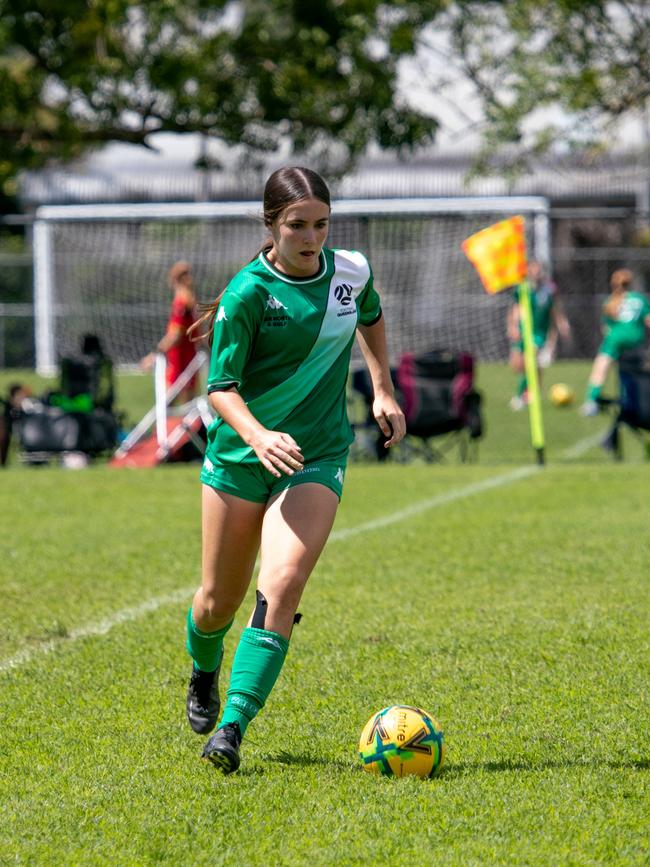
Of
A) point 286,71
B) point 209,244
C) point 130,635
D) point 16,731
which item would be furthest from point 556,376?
point 16,731

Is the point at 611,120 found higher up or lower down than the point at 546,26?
lower down

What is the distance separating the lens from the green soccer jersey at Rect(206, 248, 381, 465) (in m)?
4.63

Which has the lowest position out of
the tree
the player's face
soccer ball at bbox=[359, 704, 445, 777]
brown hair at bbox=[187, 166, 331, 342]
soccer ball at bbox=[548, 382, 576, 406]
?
soccer ball at bbox=[359, 704, 445, 777]

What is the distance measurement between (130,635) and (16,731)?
179 cm

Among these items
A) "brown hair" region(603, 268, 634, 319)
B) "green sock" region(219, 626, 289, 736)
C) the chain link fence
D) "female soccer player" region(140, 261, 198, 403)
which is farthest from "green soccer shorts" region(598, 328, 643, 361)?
"green sock" region(219, 626, 289, 736)

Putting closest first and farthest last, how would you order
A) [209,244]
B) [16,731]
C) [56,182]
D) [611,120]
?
[16,731], [611,120], [209,244], [56,182]

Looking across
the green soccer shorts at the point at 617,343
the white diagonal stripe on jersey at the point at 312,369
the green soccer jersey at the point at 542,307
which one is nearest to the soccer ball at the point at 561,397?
the green soccer jersey at the point at 542,307

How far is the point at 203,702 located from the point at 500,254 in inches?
445

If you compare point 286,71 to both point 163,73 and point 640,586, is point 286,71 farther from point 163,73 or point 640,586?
point 640,586

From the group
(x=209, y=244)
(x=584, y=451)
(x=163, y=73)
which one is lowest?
(x=584, y=451)

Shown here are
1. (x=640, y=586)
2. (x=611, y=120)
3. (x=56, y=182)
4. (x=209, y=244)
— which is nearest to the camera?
→ (x=640, y=586)

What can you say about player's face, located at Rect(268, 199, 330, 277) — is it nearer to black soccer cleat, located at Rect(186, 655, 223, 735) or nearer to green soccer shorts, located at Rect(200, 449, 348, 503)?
green soccer shorts, located at Rect(200, 449, 348, 503)

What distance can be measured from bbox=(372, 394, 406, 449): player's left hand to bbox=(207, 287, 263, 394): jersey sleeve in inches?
24.8

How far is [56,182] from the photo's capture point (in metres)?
42.8
